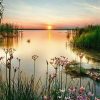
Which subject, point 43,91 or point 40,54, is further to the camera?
point 40,54

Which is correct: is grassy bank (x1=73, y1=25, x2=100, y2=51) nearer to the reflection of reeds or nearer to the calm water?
the calm water

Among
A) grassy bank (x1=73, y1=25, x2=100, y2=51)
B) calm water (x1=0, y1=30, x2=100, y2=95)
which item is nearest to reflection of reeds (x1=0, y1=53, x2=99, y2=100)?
calm water (x1=0, y1=30, x2=100, y2=95)

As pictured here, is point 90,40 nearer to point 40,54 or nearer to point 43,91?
point 40,54

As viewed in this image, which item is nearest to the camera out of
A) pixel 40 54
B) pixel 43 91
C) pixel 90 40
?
pixel 43 91

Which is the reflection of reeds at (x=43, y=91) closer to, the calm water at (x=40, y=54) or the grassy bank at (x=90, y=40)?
the calm water at (x=40, y=54)

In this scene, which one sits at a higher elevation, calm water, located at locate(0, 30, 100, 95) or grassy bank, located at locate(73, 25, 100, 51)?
grassy bank, located at locate(73, 25, 100, 51)

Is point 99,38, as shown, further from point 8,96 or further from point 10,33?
point 10,33

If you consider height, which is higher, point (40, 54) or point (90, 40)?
point (90, 40)

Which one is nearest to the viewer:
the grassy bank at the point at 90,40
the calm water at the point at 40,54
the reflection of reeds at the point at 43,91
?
the reflection of reeds at the point at 43,91

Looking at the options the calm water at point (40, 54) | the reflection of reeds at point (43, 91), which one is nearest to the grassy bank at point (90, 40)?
the calm water at point (40, 54)

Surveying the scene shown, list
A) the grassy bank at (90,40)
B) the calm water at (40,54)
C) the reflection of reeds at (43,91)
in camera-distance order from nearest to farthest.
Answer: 1. the reflection of reeds at (43,91)
2. the calm water at (40,54)
3. the grassy bank at (90,40)

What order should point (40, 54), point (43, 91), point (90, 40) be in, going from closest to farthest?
point (43, 91), point (40, 54), point (90, 40)

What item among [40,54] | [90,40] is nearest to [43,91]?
[40,54]

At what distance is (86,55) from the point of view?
1006 inches
